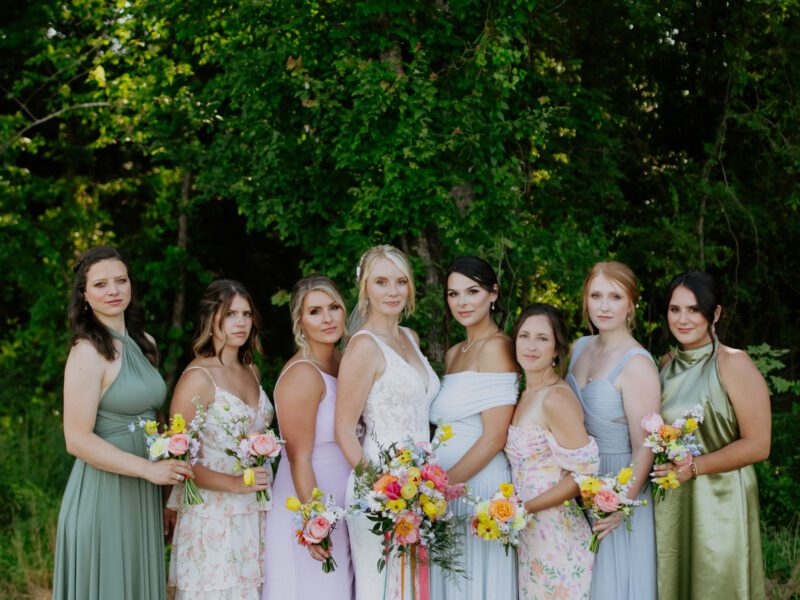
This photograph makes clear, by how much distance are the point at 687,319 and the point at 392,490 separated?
5.88 feet

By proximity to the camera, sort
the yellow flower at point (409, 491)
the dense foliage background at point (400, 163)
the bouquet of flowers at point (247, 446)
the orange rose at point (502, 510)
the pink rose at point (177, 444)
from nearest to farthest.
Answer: the yellow flower at point (409, 491) → the orange rose at point (502, 510) → the pink rose at point (177, 444) → the bouquet of flowers at point (247, 446) → the dense foliage background at point (400, 163)

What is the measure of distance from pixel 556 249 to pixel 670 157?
3.10 metres

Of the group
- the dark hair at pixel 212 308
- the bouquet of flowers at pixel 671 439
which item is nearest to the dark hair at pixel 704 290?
the bouquet of flowers at pixel 671 439

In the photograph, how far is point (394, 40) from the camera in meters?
6.78

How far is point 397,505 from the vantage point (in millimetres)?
3502

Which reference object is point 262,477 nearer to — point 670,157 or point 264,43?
point 264,43

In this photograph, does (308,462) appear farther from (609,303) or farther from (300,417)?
(609,303)

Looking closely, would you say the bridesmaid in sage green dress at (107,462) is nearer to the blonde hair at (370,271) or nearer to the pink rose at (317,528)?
the pink rose at (317,528)

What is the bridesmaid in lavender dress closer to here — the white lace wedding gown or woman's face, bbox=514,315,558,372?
the white lace wedding gown

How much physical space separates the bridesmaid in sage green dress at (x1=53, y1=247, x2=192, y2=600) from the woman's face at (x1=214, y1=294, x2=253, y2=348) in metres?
0.41

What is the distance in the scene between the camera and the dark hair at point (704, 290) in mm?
4230

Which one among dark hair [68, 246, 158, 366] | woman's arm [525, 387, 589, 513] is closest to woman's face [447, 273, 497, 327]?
woman's arm [525, 387, 589, 513]

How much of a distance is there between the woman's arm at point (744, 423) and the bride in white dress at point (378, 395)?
1391 millimetres

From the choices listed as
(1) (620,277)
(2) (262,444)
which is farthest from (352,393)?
(1) (620,277)
